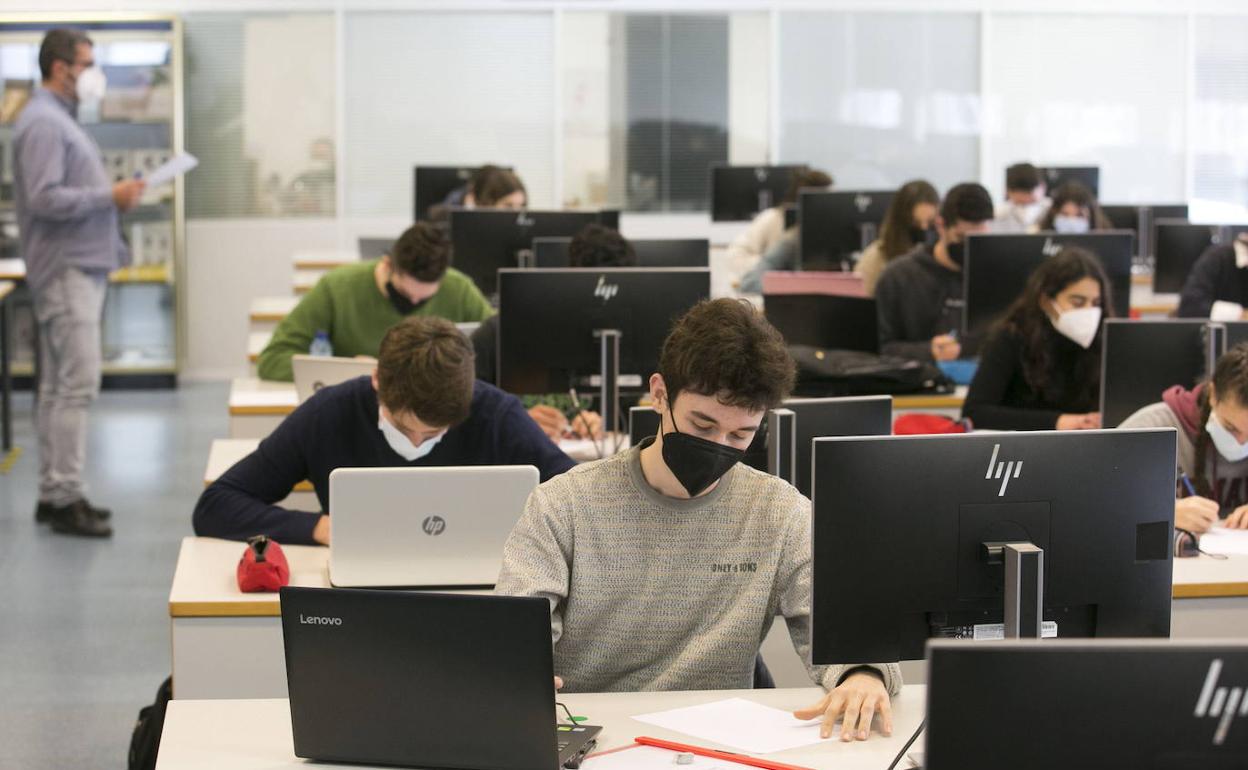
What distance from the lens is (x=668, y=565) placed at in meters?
2.34

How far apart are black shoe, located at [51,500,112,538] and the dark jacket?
2963mm

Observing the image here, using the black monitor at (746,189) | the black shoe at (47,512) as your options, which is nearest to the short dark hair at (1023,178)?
the black monitor at (746,189)

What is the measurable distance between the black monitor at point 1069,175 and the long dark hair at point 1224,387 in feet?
20.4

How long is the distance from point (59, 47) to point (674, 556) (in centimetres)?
417

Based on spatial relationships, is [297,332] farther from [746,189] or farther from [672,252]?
[746,189]

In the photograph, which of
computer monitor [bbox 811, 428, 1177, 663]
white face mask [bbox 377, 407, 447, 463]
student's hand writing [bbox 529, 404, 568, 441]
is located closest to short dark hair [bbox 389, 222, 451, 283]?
student's hand writing [bbox 529, 404, 568, 441]

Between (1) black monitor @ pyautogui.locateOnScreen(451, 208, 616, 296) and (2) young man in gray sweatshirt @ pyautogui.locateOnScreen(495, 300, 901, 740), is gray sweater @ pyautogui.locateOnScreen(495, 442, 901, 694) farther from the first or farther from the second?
(1) black monitor @ pyautogui.locateOnScreen(451, 208, 616, 296)

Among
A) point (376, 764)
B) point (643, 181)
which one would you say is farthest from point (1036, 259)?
point (643, 181)

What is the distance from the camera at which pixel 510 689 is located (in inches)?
74.6

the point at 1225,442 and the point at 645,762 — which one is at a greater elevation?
the point at 1225,442

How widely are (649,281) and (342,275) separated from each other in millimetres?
1440

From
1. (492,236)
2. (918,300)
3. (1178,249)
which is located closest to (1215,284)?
(1178,249)

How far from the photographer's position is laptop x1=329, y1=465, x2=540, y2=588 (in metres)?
2.75

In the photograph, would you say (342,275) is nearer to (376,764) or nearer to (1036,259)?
(1036,259)
